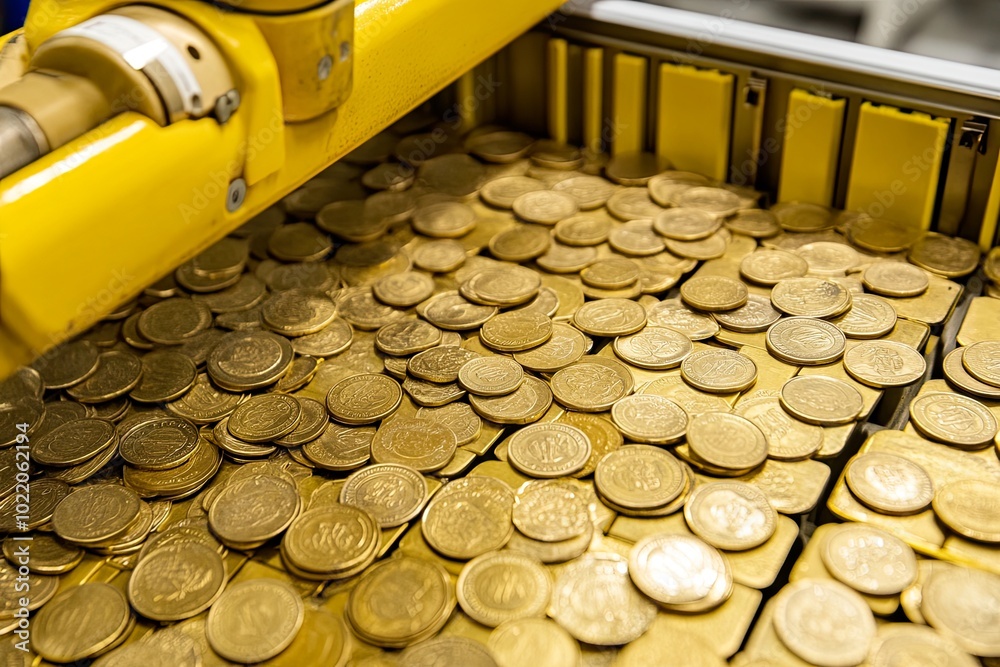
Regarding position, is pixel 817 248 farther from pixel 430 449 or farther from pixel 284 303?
pixel 284 303

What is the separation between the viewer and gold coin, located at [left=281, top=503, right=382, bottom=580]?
1.46 m

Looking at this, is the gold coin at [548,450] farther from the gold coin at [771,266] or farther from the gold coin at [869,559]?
the gold coin at [771,266]

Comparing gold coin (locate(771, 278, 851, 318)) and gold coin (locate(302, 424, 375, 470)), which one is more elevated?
gold coin (locate(771, 278, 851, 318))

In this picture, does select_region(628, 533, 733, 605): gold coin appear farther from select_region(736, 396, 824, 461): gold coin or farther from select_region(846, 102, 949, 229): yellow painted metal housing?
select_region(846, 102, 949, 229): yellow painted metal housing

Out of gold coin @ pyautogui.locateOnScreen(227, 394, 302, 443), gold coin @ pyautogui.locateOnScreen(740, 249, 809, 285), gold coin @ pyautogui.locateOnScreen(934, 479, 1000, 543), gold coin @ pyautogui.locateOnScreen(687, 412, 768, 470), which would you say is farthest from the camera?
gold coin @ pyautogui.locateOnScreen(740, 249, 809, 285)

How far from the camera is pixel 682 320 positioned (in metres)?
1.95

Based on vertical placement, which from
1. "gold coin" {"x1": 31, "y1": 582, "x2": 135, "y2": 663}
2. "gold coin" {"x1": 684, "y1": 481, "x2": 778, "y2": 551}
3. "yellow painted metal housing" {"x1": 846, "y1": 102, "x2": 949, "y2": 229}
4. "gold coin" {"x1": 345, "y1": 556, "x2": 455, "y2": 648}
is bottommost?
"gold coin" {"x1": 31, "y1": 582, "x2": 135, "y2": 663}

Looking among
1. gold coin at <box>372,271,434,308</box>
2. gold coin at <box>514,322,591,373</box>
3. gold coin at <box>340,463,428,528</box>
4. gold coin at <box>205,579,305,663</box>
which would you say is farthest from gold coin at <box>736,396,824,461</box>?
gold coin at <box>205,579,305,663</box>

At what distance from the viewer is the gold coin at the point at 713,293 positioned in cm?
196

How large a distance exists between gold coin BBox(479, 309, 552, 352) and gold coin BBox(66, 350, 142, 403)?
0.68 meters

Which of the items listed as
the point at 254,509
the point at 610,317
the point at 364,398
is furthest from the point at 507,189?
the point at 254,509

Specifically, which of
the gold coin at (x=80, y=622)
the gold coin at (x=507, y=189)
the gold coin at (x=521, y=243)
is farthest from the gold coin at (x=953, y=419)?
the gold coin at (x=80, y=622)

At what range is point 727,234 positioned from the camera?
2.20 metres

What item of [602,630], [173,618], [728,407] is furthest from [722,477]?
[173,618]
